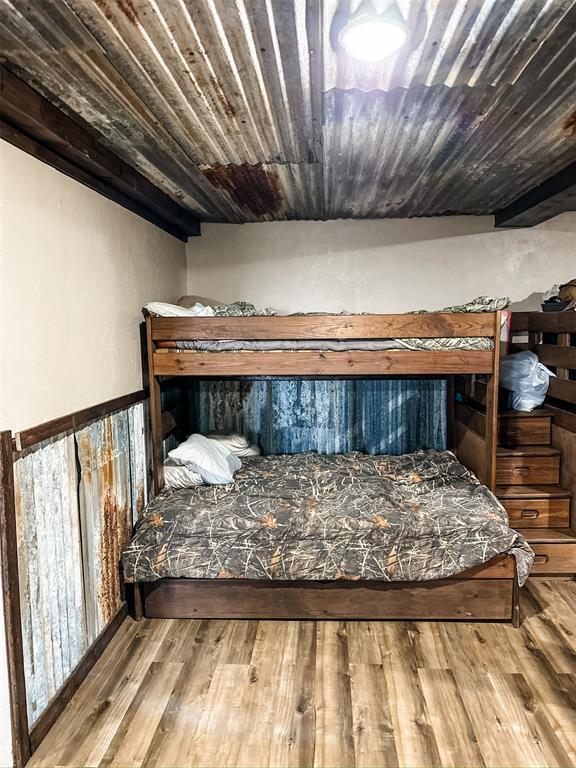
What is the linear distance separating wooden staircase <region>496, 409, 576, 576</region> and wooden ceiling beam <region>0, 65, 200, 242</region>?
8.47ft

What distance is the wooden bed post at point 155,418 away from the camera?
2.98m

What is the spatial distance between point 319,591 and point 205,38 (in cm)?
238

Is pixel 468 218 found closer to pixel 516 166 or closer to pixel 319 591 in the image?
pixel 516 166

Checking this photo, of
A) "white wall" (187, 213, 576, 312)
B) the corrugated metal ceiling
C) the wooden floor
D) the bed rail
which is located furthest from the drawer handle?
the corrugated metal ceiling

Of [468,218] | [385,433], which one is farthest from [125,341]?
[468,218]

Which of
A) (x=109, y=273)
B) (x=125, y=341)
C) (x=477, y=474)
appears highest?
(x=109, y=273)

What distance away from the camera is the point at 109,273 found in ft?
8.73

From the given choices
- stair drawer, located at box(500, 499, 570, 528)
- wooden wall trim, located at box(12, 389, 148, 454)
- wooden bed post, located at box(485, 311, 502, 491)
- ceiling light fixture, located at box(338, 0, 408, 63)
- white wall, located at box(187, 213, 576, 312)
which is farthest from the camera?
white wall, located at box(187, 213, 576, 312)

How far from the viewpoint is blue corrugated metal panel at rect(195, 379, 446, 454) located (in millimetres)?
3965

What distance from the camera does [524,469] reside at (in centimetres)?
323

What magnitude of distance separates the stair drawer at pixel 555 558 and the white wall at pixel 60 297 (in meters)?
2.49

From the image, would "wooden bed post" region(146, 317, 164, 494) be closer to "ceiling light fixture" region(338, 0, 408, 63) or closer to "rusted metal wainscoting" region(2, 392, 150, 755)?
"rusted metal wainscoting" region(2, 392, 150, 755)

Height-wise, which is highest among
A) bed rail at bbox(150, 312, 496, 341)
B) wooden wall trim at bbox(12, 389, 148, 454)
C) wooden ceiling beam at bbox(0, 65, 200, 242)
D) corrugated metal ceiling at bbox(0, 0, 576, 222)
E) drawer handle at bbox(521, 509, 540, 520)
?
corrugated metal ceiling at bbox(0, 0, 576, 222)

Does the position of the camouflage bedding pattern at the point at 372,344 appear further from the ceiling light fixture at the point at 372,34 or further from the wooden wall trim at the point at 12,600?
the ceiling light fixture at the point at 372,34
